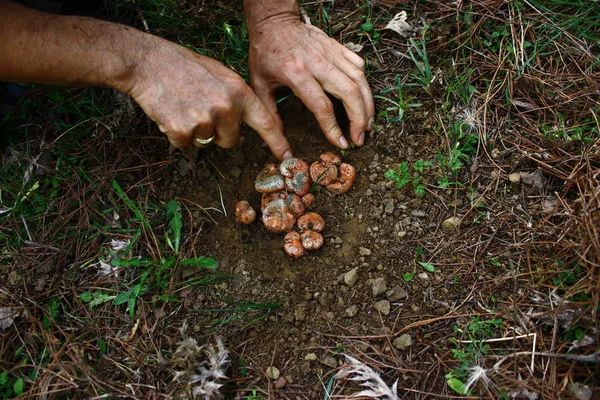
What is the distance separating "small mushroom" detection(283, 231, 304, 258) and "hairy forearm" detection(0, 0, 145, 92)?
1.14m

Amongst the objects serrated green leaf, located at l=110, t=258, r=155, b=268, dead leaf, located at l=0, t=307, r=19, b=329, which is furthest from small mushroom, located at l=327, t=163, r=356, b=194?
dead leaf, located at l=0, t=307, r=19, b=329

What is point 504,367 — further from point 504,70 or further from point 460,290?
point 504,70

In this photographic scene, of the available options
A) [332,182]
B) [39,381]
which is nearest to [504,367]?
[332,182]

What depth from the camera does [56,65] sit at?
7.73 feet

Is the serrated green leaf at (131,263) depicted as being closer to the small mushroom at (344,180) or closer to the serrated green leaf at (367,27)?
the small mushroom at (344,180)

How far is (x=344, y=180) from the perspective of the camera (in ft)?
9.41

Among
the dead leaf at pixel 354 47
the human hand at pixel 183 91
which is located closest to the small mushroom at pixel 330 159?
the human hand at pixel 183 91

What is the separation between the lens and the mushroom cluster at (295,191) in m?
2.80

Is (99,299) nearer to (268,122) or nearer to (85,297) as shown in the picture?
(85,297)

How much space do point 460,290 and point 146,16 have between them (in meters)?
2.60

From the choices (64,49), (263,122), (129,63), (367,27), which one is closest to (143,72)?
(129,63)

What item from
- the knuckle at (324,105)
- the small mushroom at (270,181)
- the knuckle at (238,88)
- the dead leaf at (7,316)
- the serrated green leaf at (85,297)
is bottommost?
the dead leaf at (7,316)

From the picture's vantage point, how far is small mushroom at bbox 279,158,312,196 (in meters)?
2.86

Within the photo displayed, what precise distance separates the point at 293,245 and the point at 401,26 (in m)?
1.53
